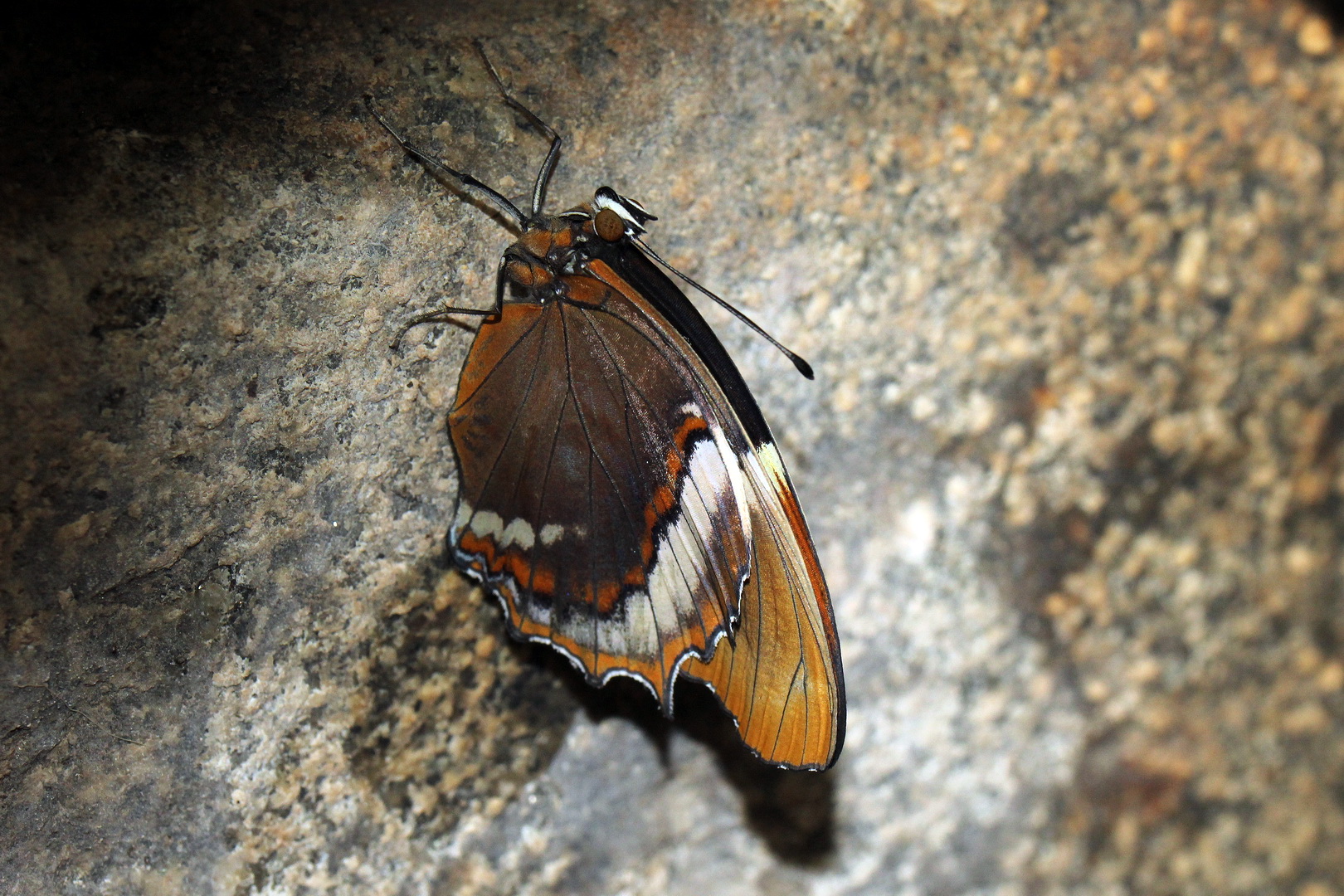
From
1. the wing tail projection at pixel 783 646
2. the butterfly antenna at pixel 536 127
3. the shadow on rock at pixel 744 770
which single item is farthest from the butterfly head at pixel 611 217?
the shadow on rock at pixel 744 770

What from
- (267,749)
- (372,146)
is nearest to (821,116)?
(372,146)

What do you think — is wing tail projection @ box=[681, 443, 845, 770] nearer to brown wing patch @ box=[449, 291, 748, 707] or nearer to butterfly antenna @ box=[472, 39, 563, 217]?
brown wing patch @ box=[449, 291, 748, 707]

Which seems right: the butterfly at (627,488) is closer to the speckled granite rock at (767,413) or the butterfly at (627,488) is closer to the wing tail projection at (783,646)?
the wing tail projection at (783,646)

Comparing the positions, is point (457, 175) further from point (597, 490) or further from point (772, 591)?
point (772, 591)

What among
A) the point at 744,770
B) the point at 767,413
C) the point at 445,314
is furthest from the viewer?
the point at 744,770

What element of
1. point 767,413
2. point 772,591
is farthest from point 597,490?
point 767,413

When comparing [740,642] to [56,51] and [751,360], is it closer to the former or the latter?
[751,360]

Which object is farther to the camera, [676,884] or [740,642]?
[676,884]
